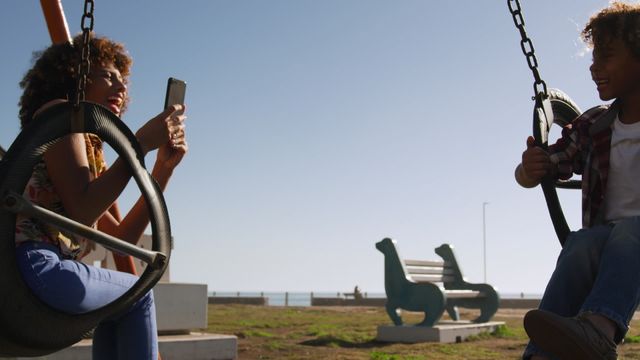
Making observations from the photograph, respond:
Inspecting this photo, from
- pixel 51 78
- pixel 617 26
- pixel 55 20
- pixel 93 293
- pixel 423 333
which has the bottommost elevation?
pixel 423 333

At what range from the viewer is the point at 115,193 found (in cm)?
188

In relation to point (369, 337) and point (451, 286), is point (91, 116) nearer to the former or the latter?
point (369, 337)

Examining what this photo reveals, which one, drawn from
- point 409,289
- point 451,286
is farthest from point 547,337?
point 451,286

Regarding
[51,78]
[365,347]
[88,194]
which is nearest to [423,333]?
[365,347]

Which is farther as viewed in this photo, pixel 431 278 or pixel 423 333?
pixel 431 278

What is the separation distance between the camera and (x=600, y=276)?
1999 millimetres

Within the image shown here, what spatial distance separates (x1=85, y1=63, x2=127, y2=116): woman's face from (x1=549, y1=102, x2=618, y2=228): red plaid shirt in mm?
1536

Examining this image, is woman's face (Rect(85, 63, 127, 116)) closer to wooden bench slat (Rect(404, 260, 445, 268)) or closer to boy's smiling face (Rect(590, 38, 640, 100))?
boy's smiling face (Rect(590, 38, 640, 100))

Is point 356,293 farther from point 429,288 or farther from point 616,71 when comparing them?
point 616,71

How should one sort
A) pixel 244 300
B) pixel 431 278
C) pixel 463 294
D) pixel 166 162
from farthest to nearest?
pixel 244 300 → pixel 431 278 → pixel 463 294 → pixel 166 162

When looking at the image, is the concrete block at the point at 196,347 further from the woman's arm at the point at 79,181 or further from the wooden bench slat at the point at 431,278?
the wooden bench slat at the point at 431,278

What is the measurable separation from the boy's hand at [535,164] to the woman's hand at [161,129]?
121 centimetres

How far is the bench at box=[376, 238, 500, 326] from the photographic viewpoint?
347 inches

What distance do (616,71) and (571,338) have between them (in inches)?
37.7
